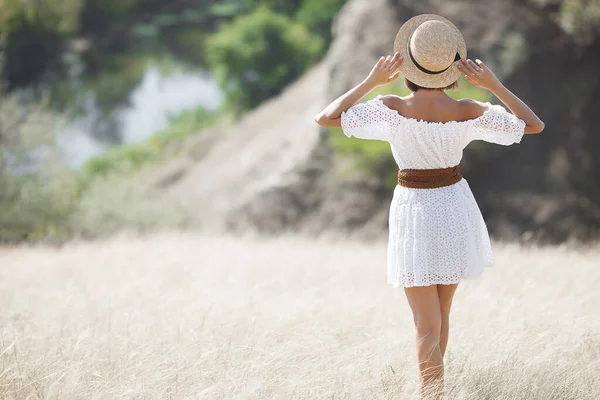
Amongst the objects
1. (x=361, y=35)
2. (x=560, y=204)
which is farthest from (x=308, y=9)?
(x=560, y=204)

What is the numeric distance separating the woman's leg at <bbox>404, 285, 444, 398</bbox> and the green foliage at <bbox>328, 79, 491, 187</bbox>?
8.35 metres

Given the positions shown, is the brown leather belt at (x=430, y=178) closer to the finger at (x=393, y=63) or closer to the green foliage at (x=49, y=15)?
the finger at (x=393, y=63)

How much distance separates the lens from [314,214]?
40.8ft

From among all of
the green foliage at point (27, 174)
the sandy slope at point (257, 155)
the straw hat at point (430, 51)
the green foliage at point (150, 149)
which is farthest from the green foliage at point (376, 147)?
the green foliage at point (150, 149)

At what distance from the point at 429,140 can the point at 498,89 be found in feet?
1.38

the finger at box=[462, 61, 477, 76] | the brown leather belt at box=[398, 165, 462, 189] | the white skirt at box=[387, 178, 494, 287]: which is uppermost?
the finger at box=[462, 61, 477, 76]

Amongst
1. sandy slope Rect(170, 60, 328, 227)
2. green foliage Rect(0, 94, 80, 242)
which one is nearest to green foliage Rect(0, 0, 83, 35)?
sandy slope Rect(170, 60, 328, 227)

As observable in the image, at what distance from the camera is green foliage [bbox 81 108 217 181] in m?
28.4

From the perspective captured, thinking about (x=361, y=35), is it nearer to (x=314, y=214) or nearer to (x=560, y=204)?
(x=314, y=214)

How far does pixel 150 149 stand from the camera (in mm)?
30375

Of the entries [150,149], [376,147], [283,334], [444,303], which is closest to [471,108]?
[444,303]

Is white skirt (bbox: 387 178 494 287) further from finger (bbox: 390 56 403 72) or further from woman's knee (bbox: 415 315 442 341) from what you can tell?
finger (bbox: 390 56 403 72)

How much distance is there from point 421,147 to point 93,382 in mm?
1890

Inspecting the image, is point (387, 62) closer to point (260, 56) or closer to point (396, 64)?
point (396, 64)
